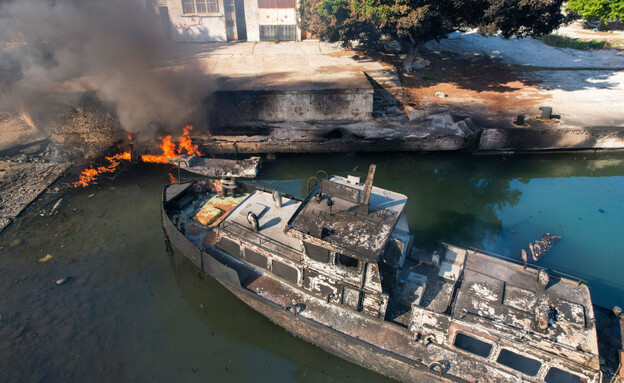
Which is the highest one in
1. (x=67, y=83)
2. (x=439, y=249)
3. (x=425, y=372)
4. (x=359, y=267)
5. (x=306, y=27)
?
(x=306, y=27)

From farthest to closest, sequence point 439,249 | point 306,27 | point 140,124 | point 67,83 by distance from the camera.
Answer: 1. point 306,27
2. point 67,83
3. point 140,124
4. point 439,249

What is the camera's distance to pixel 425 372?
814 cm

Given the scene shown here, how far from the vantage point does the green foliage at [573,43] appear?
32.8 m

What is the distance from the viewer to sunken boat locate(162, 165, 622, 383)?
7.66 metres

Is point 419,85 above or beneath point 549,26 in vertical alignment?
beneath

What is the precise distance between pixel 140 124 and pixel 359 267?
15219mm

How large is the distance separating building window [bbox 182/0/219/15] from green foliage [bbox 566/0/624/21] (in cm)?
2658

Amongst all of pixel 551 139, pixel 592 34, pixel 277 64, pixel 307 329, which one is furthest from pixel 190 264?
pixel 592 34

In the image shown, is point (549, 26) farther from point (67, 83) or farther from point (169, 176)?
point (67, 83)

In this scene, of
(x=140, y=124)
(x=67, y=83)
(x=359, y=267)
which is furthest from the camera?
(x=67, y=83)

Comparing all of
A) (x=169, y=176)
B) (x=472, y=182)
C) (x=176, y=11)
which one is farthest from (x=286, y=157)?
(x=176, y=11)

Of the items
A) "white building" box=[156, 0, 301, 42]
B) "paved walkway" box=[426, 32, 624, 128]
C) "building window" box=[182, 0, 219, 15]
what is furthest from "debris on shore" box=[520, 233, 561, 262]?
"building window" box=[182, 0, 219, 15]

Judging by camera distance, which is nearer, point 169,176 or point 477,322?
point 477,322

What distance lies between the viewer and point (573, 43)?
33.4m
